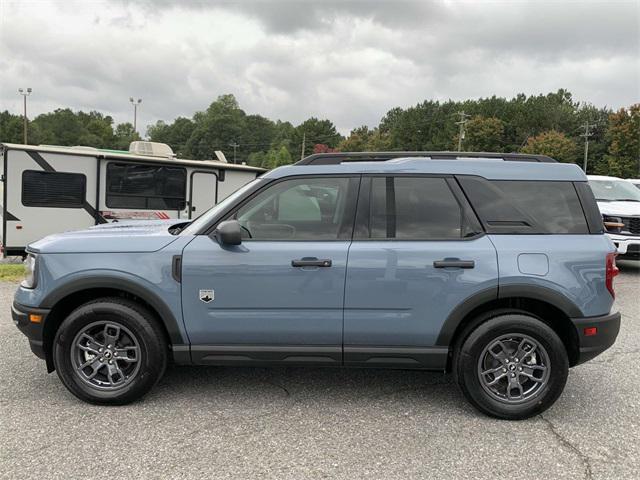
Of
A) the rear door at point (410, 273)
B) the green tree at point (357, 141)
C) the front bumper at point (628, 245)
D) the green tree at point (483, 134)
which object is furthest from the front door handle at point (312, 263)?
the green tree at point (357, 141)

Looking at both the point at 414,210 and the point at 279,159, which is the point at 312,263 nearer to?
the point at 414,210

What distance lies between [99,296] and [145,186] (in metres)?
6.96

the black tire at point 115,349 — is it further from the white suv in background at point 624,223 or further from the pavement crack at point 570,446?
the white suv in background at point 624,223

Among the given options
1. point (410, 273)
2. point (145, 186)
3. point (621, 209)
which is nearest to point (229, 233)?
point (410, 273)

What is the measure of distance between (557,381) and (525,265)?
830mm

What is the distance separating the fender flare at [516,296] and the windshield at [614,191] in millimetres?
8388

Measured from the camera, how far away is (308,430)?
3.30 m

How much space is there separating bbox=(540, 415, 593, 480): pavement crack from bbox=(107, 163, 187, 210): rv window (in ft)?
28.1

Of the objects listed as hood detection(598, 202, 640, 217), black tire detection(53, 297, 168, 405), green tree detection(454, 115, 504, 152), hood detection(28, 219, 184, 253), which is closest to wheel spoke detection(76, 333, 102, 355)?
black tire detection(53, 297, 168, 405)

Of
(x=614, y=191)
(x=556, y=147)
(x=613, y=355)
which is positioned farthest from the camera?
(x=556, y=147)

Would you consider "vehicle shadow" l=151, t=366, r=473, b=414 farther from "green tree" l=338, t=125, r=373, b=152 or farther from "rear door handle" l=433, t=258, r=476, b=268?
"green tree" l=338, t=125, r=373, b=152

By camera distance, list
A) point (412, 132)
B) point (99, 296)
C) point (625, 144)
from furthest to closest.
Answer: point (412, 132), point (625, 144), point (99, 296)

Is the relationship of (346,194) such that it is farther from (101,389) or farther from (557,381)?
(101,389)

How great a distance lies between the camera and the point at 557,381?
3.45 meters
